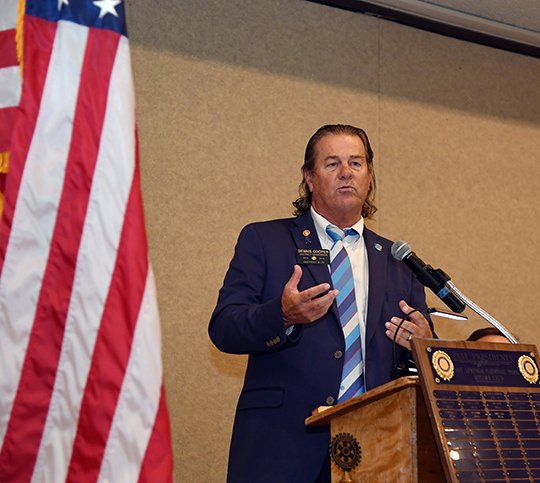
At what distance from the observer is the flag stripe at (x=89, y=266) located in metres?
2.08

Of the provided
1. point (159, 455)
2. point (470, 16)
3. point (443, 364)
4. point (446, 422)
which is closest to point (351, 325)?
point (443, 364)

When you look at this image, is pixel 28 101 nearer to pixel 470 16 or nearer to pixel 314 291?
pixel 314 291

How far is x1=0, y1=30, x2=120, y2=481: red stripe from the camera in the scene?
207 centimetres

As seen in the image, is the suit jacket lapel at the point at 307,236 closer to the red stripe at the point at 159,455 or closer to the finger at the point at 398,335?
the finger at the point at 398,335

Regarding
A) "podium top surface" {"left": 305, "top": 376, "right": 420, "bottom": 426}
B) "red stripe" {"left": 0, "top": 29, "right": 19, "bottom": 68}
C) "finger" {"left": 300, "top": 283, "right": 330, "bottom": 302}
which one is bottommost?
"podium top surface" {"left": 305, "top": 376, "right": 420, "bottom": 426}

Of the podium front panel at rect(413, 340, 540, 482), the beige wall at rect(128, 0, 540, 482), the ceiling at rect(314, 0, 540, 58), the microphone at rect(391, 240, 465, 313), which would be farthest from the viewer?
the ceiling at rect(314, 0, 540, 58)

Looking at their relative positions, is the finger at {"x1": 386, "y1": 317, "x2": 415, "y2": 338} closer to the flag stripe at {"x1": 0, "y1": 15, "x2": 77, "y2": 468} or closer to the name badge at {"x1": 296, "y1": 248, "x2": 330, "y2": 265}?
the name badge at {"x1": 296, "y1": 248, "x2": 330, "y2": 265}

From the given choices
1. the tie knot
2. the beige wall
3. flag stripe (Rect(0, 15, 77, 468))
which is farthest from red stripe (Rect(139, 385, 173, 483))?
the beige wall

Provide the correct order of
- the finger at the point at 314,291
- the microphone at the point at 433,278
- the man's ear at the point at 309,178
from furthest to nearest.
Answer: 1. the man's ear at the point at 309,178
2. the microphone at the point at 433,278
3. the finger at the point at 314,291

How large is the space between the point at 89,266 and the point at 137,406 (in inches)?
13.1

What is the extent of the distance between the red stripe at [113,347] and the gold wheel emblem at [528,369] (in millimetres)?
1234

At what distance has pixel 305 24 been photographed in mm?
5238

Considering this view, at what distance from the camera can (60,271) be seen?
2127mm

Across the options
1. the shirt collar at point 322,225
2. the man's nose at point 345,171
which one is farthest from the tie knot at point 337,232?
the man's nose at point 345,171
